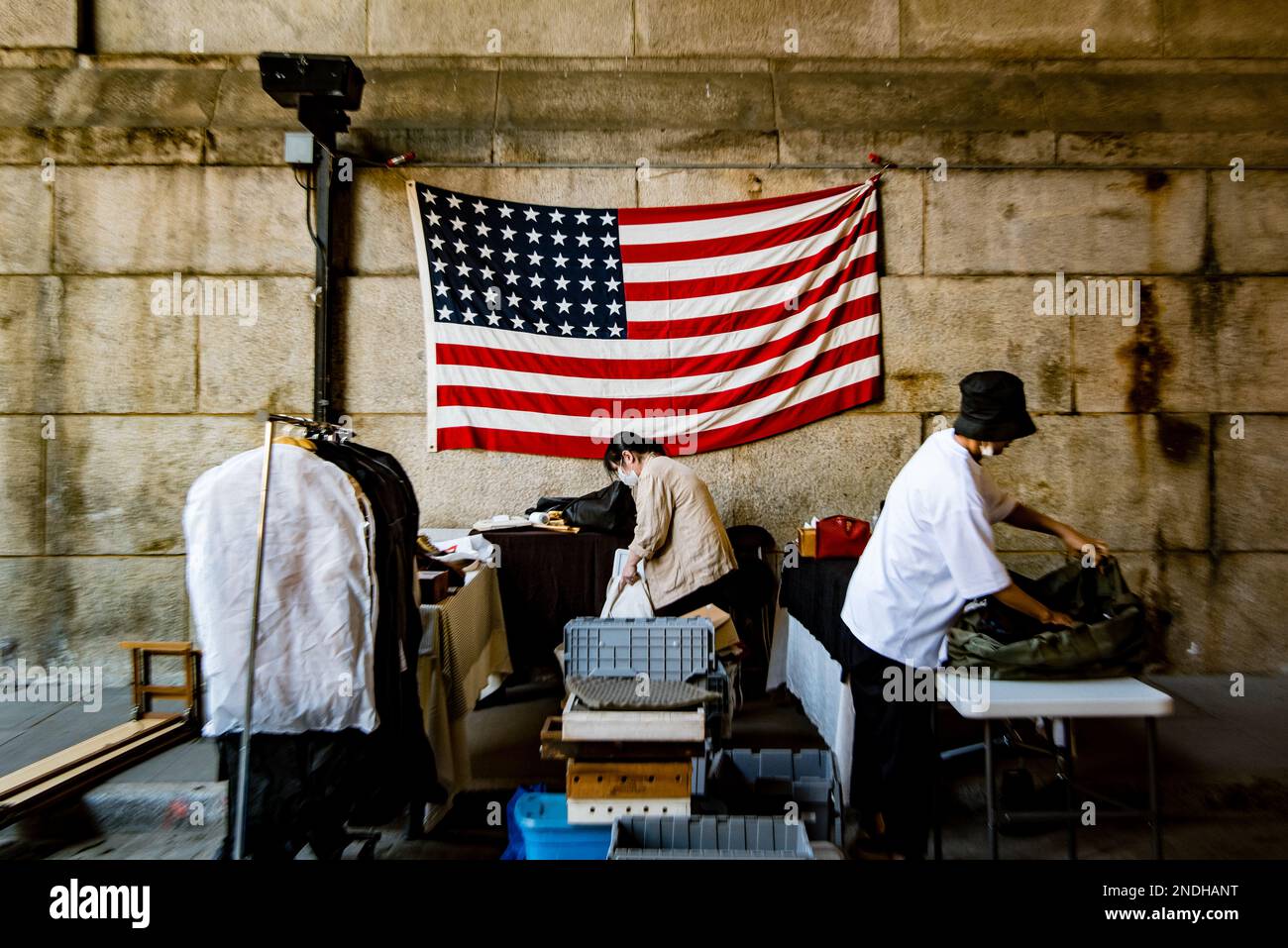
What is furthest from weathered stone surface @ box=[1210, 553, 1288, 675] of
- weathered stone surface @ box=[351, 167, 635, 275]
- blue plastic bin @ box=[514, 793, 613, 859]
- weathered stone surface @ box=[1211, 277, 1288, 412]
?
weathered stone surface @ box=[351, 167, 635, 275]

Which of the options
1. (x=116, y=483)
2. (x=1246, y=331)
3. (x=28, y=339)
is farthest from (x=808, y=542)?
(x=28, y=339)

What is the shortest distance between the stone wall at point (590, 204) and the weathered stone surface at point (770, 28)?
0.85 feet

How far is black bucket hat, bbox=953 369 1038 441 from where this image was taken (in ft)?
9.49

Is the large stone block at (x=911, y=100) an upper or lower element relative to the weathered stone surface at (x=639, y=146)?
upper

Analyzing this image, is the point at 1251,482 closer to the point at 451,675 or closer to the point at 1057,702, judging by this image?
the point at 1057,702

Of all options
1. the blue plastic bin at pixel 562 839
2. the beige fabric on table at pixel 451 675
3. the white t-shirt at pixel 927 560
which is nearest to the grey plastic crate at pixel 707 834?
the blue plastic bin at pixel 562 839

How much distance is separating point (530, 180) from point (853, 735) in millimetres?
4863

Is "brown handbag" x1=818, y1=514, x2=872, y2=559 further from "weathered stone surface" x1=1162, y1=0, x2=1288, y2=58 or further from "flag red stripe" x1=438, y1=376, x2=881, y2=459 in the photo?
"weathered stone surface" x1=1162, y1=0, x2=1288, y2=58

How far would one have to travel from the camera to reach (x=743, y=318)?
566 cm

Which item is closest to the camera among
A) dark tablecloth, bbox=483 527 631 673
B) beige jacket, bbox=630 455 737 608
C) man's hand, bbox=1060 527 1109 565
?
man's hand, bbox=1060 527 1109 565

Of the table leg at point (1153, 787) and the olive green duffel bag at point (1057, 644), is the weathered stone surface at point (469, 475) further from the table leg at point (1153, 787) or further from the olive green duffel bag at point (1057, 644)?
the table leg at point (1153, 787)

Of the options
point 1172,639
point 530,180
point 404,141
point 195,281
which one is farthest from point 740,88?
point 1172,639

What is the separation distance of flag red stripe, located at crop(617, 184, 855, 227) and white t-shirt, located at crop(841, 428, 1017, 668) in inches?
128

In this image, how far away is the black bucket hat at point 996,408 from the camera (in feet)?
9.49
